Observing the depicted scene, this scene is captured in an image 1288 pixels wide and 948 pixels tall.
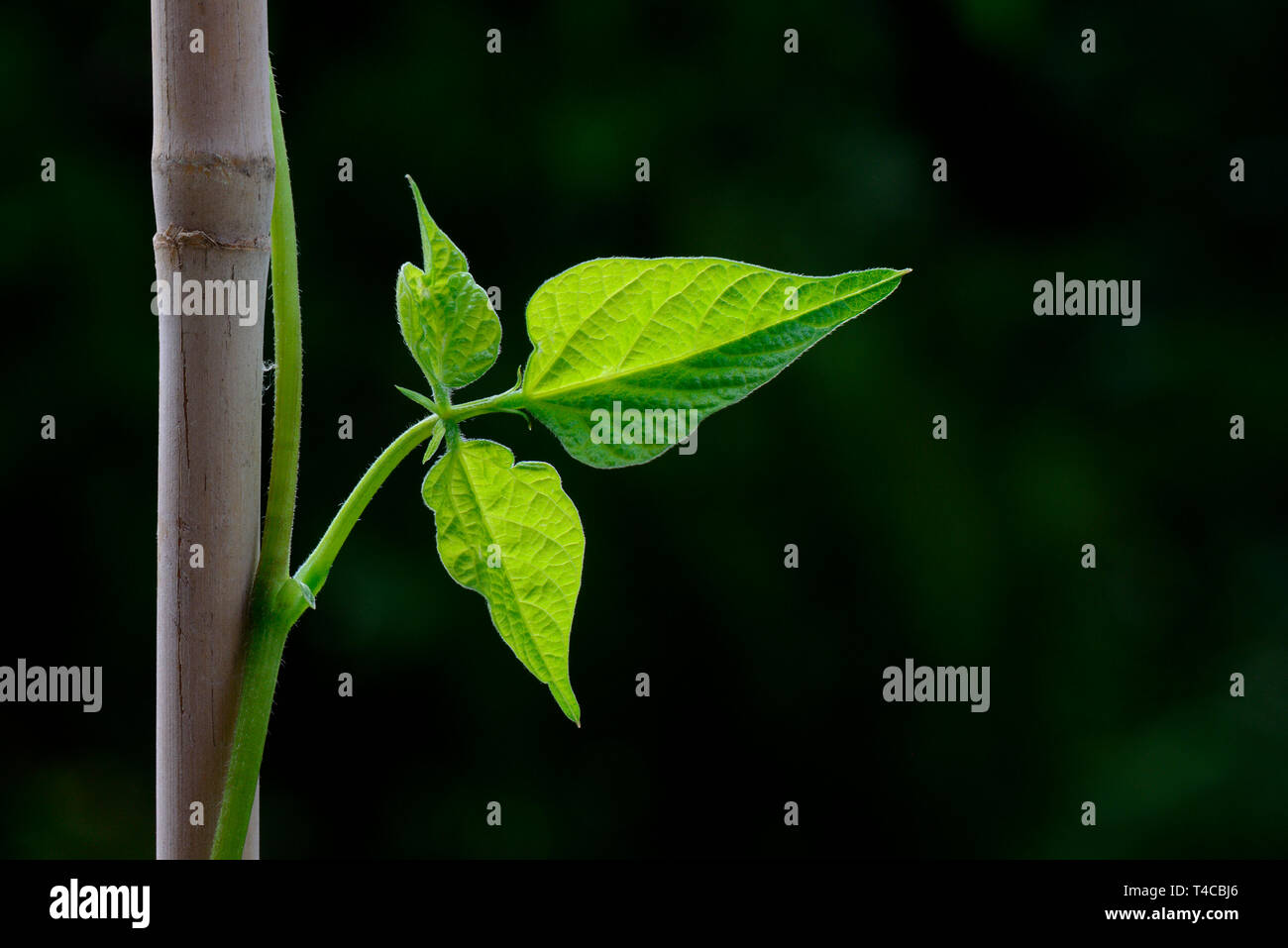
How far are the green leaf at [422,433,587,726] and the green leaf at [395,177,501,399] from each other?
0.01 meters

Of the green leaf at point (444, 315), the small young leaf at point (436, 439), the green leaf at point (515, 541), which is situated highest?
the green leaf at point (444, 315)

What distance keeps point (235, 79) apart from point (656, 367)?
0.06m

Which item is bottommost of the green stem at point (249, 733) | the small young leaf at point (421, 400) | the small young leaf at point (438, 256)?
the green stem at point (249, 733)

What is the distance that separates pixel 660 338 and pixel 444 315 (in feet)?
0.10

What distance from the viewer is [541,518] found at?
0.55 ft

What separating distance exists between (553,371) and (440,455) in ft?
0.07

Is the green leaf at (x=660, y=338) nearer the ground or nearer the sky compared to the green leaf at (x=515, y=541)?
nearer the sky

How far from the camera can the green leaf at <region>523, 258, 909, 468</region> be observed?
0.16 metres

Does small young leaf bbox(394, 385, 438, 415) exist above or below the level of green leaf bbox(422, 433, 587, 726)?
above

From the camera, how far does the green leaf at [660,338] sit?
0.16m

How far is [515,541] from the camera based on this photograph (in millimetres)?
169

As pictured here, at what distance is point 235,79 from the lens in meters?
0.15

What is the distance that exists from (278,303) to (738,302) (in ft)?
0.21

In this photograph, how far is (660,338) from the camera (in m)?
0.16
